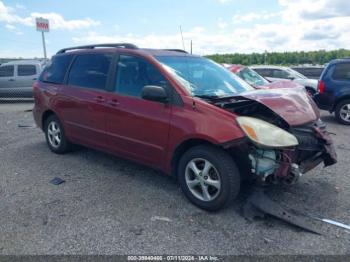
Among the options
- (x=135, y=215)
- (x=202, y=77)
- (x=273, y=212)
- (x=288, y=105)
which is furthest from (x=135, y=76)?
(x=273, y=212)

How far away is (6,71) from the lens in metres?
13.7

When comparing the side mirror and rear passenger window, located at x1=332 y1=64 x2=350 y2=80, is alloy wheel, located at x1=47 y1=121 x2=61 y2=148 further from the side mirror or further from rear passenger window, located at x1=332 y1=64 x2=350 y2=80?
rear passenger window, located at x1=332 y1=64 x2=350 y2=80

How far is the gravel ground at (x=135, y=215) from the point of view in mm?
3012

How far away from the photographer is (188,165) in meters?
3.76

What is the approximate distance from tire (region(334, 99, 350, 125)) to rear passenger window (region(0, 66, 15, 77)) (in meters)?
12.2

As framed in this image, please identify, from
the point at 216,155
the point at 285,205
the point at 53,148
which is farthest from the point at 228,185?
the point at 53,148

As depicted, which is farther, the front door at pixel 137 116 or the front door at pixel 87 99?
the front door at pixel 87 99

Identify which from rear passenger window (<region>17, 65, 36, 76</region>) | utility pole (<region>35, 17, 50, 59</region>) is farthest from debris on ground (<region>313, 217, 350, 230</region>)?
utility pole (<region>35, 17, 50, 59</region>)

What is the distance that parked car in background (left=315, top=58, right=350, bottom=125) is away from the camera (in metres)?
8.98

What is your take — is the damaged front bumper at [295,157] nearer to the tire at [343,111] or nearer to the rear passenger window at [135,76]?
the rear passenger window at [135,76]

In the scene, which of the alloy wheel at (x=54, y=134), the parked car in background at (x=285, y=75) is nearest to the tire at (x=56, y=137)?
the alloy wheel at (x=54, y=134)

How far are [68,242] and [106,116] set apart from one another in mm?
1950

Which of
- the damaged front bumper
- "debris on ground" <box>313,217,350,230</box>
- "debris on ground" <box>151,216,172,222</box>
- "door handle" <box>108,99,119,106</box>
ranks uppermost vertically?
"door handle" <box>108,99,119,106</box>

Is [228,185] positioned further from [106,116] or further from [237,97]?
[106,116]
